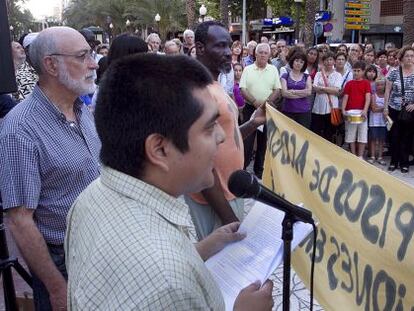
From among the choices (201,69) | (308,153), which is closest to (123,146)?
(201,69)

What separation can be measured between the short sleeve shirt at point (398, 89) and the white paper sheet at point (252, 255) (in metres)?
5.63

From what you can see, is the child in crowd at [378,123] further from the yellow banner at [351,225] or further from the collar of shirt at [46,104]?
the collar of shirt at [46,104]

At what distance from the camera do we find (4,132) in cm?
186

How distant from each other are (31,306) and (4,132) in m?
1.13

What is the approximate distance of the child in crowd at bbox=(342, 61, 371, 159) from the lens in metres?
7.03

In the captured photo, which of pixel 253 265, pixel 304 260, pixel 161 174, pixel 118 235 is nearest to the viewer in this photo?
pixel 118 235

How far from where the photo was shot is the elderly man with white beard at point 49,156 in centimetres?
183

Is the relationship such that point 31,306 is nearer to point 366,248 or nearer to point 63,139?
point 63,139

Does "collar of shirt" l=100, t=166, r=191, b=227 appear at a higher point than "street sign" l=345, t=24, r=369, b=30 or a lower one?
lower

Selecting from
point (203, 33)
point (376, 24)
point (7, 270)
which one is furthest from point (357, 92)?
point (376, 24)

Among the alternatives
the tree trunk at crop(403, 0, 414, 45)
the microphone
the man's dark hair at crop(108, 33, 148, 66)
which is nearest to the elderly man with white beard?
the microphone

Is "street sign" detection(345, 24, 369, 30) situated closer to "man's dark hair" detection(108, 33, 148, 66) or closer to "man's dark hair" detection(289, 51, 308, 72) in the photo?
"man's dark hair" detection(289, 51, 308, 72)

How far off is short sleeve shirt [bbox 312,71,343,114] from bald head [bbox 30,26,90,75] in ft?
18.8

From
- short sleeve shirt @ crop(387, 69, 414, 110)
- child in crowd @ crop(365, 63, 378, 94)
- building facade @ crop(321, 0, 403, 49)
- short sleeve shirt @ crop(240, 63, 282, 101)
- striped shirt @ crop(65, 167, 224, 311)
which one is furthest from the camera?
building facade @ crop(321, 0, 403, 49)
